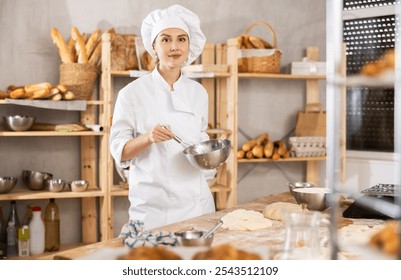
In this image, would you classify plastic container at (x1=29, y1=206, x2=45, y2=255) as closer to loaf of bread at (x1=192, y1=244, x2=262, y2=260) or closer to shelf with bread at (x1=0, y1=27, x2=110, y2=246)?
shelf with bread at (x1=0, y1=27, x2=110, y2=246)

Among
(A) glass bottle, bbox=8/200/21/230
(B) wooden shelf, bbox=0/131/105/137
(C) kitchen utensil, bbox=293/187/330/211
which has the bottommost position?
(A) glass bottle, bbox=8/200/21/230

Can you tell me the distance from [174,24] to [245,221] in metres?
0.86

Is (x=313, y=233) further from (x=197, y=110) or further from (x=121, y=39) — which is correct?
(x=121, y=39)

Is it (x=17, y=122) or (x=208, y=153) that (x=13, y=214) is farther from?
Result: (x=208, y=153)

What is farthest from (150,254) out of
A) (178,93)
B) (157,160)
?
(178,93)

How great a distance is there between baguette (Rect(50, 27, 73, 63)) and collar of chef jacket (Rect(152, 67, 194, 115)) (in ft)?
3.50

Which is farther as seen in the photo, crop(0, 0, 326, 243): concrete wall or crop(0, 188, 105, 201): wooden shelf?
crop(0, 0, 326, 243): concrete wall

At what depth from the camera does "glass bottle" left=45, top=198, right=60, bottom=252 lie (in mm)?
3072

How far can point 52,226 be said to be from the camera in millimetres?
3080

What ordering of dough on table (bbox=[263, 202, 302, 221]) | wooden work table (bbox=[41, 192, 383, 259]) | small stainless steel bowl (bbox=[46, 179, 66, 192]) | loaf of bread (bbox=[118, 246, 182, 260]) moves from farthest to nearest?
small stainless steel bowl (bbox=[46, 179, 66, 192]) → dough on table (bbox=[263, 202, 302, 221]) → wooden work table (bbox=[41, 192, 383, 259]) → loaf of bread (bbox=[118, 246, 182, 260])

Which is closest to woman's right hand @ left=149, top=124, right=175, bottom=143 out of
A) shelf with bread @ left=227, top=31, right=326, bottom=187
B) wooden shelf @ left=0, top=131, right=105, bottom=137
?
wooden shelf @ left=0, top=131, right=105, bottom=137

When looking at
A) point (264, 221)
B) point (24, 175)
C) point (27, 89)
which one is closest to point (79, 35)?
point (27, 89)

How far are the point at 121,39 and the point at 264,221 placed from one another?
1.86 metres

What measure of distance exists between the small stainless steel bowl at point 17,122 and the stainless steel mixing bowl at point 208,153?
126 cm
